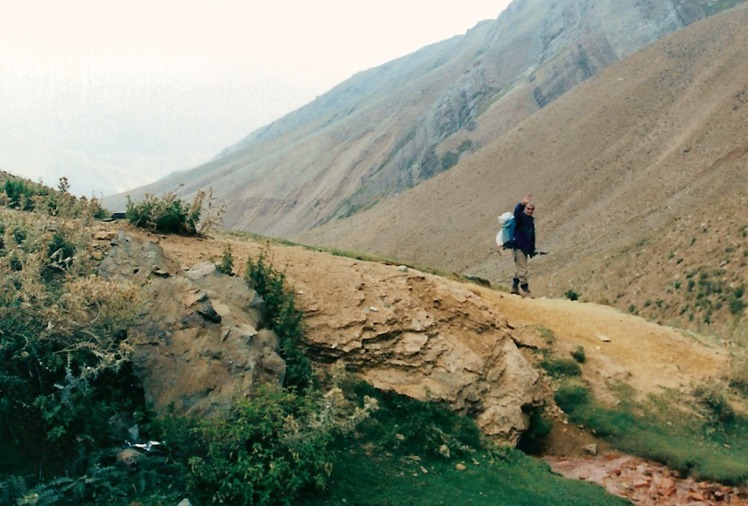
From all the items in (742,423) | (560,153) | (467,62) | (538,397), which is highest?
(467,62)

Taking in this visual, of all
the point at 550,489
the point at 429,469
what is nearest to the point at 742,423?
the point at 550,489

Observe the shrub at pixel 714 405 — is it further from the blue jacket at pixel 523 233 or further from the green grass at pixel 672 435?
the blue jacket at pixel 523 233

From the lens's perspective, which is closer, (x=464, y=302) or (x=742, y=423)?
(x=742, y=423)

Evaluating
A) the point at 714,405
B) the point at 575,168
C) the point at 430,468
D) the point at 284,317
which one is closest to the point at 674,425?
the point at 714,405

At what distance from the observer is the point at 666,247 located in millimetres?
36562

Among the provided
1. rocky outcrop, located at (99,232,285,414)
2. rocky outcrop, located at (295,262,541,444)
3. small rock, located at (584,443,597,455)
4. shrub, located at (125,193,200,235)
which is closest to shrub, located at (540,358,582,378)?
rocky outcrop, located at (295,262,541,444)

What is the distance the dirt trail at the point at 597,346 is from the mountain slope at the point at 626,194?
13.1 meters

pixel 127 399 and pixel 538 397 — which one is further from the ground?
pixel 127 399

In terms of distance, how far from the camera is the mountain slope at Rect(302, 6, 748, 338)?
33.0 meters

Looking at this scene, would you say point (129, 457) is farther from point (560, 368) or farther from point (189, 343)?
point (560, 368)

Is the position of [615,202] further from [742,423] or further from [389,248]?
[742,423]

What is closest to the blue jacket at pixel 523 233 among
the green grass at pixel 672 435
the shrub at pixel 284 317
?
the green grass at pixel 672 435

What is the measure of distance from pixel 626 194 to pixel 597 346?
40.7 metres

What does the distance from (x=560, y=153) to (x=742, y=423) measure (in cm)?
5515
